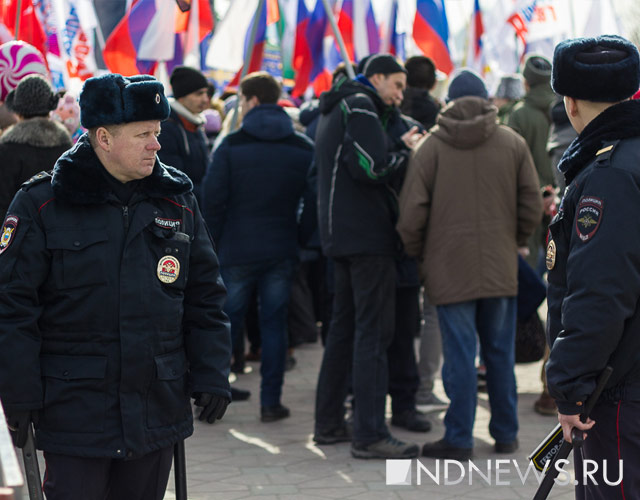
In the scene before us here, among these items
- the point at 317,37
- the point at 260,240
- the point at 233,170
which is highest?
the point at 317,37

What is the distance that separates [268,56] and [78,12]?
4.71 meters

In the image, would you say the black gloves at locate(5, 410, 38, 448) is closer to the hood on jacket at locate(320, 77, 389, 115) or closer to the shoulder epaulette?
the shoulder epaulette

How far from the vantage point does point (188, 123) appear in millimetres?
7250

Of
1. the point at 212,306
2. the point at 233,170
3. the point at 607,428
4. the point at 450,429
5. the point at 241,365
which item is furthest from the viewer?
the point at 241,365

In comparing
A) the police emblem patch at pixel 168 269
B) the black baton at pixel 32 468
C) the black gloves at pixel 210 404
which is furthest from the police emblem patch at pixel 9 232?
the black gloves at pixel 210 404

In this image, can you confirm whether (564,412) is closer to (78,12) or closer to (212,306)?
(212,306)

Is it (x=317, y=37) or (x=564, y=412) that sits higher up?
(x=317, y=37)

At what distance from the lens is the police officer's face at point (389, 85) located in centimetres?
621

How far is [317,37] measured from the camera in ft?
35.8

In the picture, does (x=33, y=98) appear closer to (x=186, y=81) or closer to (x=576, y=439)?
(x=186, y=81)

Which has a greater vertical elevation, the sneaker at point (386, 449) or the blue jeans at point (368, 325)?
the blue jeans at point (368, 325)

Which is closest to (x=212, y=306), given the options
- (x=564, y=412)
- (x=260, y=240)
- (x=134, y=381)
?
(x=134, y=381)

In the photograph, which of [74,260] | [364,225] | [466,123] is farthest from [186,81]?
[74,260]

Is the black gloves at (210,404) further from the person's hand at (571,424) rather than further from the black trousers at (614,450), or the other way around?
the black trousers at (614,450)
